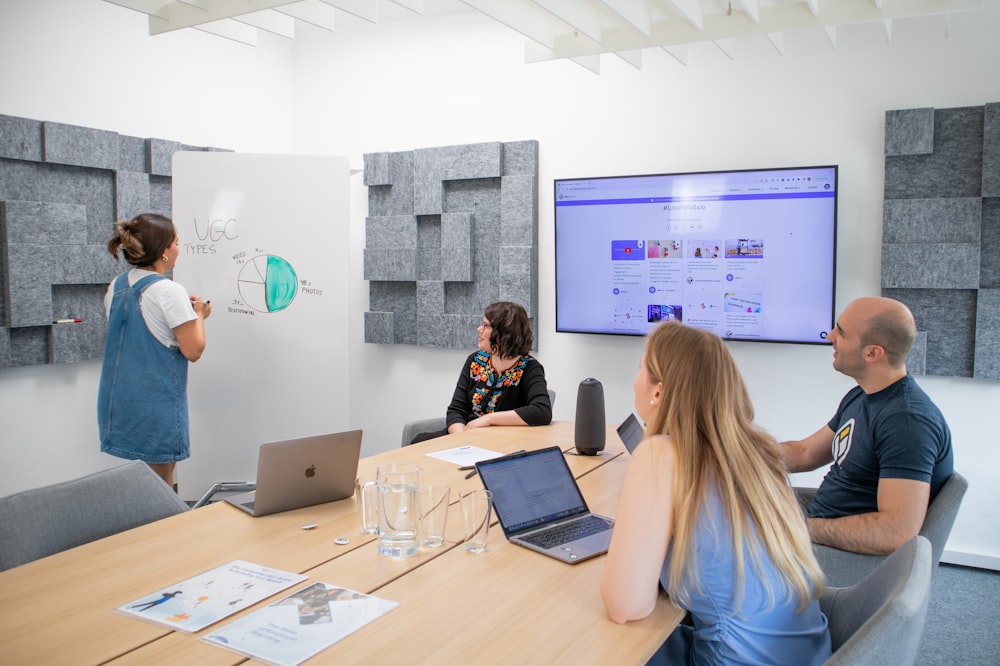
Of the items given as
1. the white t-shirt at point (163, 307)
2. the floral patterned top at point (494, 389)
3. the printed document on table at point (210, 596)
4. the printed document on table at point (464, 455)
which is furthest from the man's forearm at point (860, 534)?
the white t-shirt at point (163, 307)

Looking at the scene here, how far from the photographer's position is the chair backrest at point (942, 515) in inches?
79.6

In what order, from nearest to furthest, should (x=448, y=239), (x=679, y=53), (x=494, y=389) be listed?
(x=494, y=389), (x=679, y=53), (x=448, y=239)

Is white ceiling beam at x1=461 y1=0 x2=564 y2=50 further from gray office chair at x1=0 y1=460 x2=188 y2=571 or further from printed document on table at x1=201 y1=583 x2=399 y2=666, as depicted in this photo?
printed document on table at x1=201 y1=583 x2=399 y2=666

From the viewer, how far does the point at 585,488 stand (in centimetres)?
234

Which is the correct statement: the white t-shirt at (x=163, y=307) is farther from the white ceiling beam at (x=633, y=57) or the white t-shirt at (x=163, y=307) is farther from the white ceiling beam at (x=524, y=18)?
the white ceiling beam at (x=633, y=57)

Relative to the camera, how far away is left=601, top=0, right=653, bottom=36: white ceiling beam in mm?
2797

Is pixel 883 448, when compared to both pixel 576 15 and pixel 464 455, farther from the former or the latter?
pixel 576 15

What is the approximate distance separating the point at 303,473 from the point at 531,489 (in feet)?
1.99

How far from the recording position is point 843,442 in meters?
2.37

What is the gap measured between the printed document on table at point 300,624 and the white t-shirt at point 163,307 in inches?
87.8

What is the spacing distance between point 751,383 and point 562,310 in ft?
3.49

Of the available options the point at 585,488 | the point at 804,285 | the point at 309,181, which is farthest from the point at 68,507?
the point at 804,285

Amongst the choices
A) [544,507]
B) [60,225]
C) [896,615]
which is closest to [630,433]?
[544,507]

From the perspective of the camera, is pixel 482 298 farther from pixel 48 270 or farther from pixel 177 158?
pixel 48 270
